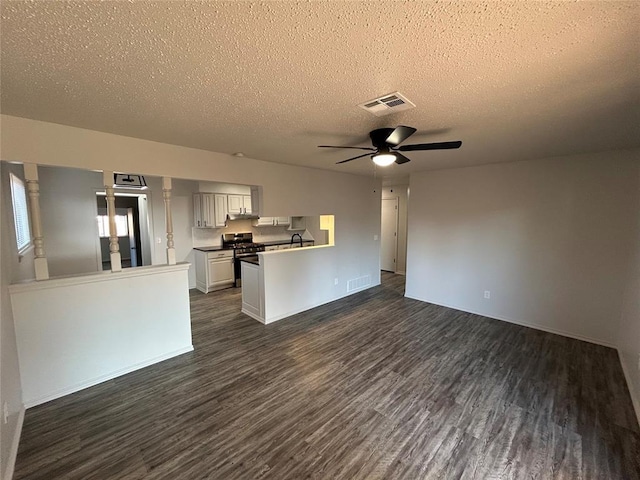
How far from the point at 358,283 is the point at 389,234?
241 cm

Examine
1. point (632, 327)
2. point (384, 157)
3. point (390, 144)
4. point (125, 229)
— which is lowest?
point (632, 327)

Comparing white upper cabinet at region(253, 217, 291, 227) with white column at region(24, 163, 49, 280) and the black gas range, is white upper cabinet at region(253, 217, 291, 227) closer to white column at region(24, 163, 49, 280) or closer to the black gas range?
the black gas range

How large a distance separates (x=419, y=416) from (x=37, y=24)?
3305mm

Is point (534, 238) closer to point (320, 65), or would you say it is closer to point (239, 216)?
point (320, 65)

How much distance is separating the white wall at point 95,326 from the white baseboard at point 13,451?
10.7 inches

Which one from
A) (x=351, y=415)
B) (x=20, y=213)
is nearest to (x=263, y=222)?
(x=20, y=213)

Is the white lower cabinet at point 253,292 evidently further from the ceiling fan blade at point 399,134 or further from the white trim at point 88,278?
the ceiling fan blade at point 399,134

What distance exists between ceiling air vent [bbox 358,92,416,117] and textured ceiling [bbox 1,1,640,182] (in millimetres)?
56

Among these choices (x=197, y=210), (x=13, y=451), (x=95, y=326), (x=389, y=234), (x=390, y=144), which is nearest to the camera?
(x=13, y=451)

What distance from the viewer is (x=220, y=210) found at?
5766 millimetres

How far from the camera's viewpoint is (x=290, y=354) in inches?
126

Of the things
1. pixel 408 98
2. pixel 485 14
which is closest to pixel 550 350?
pixel 408 98

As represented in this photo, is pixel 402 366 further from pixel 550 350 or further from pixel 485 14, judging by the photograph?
pixel 485 14

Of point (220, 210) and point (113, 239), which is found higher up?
point (220, 210)
